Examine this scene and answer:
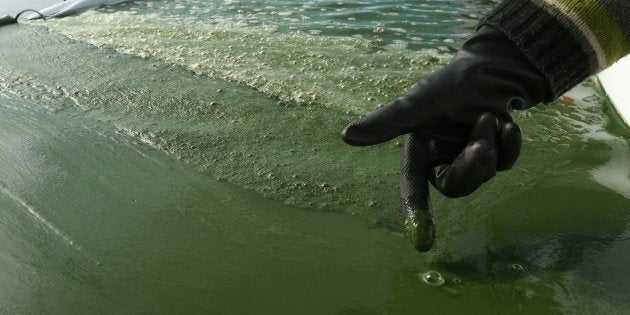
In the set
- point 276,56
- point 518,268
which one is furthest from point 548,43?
point 276,56

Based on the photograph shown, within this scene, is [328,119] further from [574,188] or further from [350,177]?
[574,188]

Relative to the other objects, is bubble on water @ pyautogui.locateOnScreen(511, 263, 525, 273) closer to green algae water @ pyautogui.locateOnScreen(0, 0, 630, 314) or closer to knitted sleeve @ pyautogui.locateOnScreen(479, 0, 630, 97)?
green algae water @ pyautogui.locateOnScreen(0, 0, 630, 314)

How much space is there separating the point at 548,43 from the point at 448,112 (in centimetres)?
31

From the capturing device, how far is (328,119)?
8.71 ft

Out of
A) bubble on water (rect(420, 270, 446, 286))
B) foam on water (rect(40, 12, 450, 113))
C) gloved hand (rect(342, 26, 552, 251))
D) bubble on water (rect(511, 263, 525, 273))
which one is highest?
gloved hand (rect(342, 26, 552, 251))

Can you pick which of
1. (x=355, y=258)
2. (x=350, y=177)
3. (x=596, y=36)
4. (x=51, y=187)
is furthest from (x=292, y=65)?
(x=596, y=36)

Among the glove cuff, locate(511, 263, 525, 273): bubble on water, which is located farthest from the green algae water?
the glove cuff

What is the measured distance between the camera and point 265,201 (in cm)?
195

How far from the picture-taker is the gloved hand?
1.39 meters

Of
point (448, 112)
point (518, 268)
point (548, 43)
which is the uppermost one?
point (548, 43)

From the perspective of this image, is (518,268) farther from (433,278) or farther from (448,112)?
(448,112)

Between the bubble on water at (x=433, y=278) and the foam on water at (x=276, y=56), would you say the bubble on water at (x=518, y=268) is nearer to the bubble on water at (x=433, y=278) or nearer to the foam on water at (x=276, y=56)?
the bubble on water at (x=433, y=278)

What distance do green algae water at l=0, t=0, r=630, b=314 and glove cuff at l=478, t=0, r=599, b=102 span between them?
573mm

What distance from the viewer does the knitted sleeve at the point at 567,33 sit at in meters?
Answer: 1.33
